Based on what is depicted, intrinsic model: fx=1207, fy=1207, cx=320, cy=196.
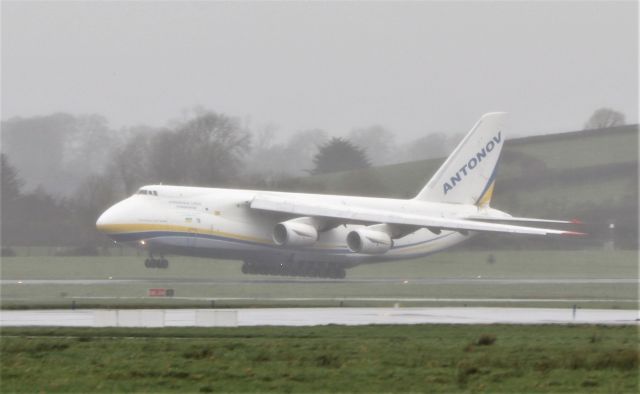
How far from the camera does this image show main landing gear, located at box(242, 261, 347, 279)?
43.0 meters

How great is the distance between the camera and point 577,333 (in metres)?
18.4

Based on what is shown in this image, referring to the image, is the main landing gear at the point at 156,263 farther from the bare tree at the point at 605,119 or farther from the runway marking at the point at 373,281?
the bare tree at the point at 605,119

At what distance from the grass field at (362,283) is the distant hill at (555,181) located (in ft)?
9.81

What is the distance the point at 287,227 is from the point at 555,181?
1374 centimetres

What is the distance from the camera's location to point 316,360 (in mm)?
14438

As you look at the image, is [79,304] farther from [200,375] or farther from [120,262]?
[120,262]

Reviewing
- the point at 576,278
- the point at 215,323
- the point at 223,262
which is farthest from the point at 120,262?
the point at 215,323

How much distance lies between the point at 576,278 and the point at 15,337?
1021 inches

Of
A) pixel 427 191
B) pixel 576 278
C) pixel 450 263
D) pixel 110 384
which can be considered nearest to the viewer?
pixel 110 384

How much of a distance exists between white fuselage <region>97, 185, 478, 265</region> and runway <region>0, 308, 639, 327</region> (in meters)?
16.6

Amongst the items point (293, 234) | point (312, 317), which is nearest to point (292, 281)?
point (293, 234)

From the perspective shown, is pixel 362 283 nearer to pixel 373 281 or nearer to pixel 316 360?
pixel 373 281

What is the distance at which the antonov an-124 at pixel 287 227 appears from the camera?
41.4 m

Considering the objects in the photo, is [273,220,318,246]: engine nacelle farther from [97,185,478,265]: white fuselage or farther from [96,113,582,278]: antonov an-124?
[97,185,478,265]: white fuselage
